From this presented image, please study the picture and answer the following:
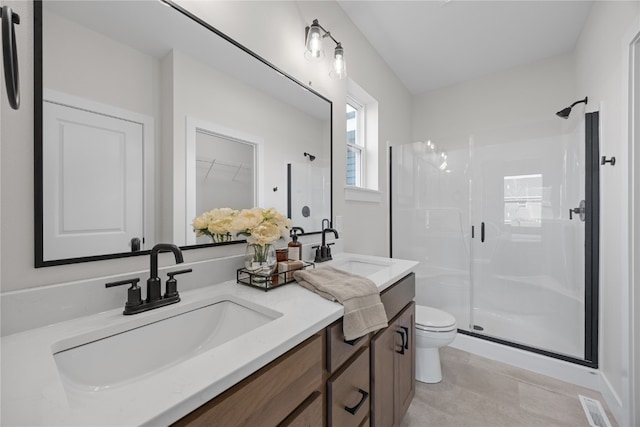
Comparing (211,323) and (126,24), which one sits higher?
(126,24)

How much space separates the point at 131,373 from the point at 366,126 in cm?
229

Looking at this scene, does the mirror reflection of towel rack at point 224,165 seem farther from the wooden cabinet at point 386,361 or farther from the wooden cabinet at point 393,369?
the wooden cabinet at point 393,369

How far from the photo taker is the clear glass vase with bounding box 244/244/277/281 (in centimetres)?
109

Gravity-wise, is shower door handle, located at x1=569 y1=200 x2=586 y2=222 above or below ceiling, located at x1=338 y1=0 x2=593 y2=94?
below

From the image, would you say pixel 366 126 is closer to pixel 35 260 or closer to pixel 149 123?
pixel 149 123

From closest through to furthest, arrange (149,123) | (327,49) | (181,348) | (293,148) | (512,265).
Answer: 1. (181,348)
2. (149,123)
3. (293,148)
4. (327,49)
5. (512,265)

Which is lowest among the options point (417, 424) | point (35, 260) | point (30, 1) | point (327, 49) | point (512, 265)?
point (417, 424)

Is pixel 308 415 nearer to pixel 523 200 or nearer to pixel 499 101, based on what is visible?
pixel 523 200

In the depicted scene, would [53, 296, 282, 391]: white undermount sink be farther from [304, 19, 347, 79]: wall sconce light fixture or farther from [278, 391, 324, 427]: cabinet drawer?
[304, 19, 347, 79]: wall sconce light fixture

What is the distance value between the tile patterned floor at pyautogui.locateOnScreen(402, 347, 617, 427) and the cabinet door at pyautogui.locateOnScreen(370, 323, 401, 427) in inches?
18.1

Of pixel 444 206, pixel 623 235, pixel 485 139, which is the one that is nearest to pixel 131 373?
pixel 623 235

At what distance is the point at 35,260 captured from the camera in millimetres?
697

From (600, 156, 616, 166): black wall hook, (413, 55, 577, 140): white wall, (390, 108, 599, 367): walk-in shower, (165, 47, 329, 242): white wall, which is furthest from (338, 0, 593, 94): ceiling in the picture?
(600, 156, 616, 166): black wall hook

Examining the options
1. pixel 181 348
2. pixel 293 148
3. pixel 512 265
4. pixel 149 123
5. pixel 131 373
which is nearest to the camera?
pixel 131 373
